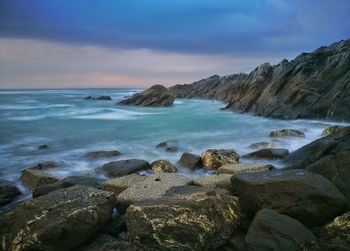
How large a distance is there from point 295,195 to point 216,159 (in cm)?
456

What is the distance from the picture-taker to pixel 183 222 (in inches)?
183

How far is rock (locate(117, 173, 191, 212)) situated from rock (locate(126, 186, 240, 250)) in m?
0.75

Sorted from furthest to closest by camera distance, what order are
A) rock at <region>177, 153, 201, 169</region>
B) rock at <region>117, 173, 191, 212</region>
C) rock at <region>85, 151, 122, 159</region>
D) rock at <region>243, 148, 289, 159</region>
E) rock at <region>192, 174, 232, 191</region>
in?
rock at <region>85, 151, 122, 159</region>
rock at <region>243, 148, 289, 159</region>
rock at <region>177, 153, 201, 169</region>
rock at <region>192, 174, 232, 191</region>
rock at <region>117, 173, 191, 212</region>

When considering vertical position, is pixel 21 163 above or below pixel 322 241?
below

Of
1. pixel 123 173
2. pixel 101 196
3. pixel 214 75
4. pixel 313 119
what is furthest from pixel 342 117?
pixel 214 75

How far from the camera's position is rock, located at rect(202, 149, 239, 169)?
9.80m

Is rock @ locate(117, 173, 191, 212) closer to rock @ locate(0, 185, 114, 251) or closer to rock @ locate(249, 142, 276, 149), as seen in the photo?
rock @ locate(0, 185, 114, 251)

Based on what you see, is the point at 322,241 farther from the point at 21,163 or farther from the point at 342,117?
the point at 342,117

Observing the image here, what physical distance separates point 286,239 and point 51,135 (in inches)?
584

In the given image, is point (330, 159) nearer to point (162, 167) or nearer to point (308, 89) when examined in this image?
point (162, 167)

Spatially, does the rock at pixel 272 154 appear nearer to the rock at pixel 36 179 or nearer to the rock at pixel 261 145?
the rock at pixel 261 145

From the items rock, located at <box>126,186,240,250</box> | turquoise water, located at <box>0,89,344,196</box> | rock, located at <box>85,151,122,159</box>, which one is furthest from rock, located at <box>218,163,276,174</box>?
rock, located at <box>85,151,122,159</box>

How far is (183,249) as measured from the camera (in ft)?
14.7

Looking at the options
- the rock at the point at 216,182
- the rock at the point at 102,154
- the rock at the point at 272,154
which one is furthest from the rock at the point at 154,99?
the rock at the point at 216,182
